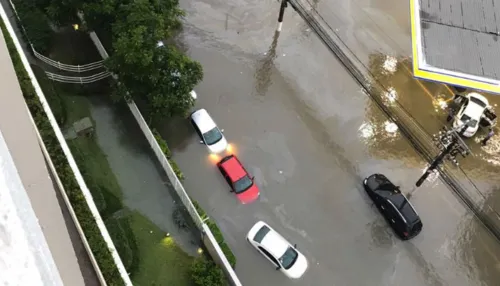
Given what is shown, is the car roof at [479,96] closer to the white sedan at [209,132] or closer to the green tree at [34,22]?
the white sedan at [209,132]

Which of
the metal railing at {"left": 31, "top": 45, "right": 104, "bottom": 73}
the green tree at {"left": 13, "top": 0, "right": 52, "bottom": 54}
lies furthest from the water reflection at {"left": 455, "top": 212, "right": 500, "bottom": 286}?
the green tree at {"left": 13, "top": 0, "right": 52, "bottom": 54}

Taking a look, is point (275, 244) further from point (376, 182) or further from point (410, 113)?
point (410, 113)

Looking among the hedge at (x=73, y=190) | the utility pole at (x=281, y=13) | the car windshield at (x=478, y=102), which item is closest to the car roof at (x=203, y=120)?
the utility pole at (x=281, y=13)

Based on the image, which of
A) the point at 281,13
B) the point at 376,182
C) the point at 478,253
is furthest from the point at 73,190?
the point at 478,253

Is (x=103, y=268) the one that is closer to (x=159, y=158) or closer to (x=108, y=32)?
(x=159, y=158)

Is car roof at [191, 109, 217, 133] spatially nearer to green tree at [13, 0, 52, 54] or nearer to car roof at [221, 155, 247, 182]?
car roof at [221, 155, 247, 182]

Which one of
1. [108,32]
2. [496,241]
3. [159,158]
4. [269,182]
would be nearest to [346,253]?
[269,182]
